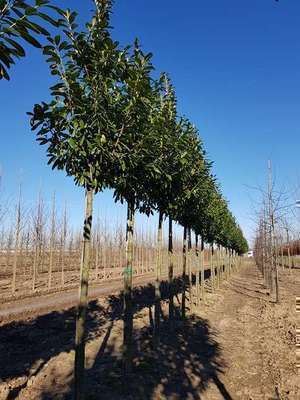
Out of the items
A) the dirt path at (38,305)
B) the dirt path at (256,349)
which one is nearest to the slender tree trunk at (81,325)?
the dirt path at (256,349)

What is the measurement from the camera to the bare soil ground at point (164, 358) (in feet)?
20.5

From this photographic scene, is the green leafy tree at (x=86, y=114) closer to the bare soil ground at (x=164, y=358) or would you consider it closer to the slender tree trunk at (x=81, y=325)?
the slender tree trunk at (x=81, y=325)

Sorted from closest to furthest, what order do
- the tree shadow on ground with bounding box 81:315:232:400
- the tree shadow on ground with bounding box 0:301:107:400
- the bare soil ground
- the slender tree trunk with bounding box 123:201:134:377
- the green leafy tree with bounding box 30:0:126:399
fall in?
the green leafy tree with bounding box 30:0:126:399, the tree shadow on ground with bounding box 81:315:232:400, the bare soil ground, the slender tree trunk with bounding box 123:201:134:377, the tree shadow on ground with bounding box 0:301:107:400

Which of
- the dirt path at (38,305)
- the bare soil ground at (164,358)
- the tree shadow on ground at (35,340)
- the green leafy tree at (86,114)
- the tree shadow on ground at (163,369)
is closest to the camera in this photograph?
the green leafy tree at (86,114)

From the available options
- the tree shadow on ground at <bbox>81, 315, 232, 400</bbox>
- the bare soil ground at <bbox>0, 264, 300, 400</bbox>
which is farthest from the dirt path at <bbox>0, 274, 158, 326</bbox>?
the tree shadow on ground at <bbox>81, 315, 232, 400</bbox>

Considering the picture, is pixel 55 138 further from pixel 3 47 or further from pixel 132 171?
pixel 3 47

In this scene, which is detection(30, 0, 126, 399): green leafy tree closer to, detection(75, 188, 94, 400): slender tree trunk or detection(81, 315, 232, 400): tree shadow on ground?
detection(75, 188, 94, 400): slender tree trunk

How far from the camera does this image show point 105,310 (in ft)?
48.7

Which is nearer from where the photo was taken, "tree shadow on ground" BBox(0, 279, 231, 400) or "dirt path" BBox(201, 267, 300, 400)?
"tree shadow on ground" BBox(0, 279, 231, 400)

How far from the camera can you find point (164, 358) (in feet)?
26.0

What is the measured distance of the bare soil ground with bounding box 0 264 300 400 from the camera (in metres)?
6.24

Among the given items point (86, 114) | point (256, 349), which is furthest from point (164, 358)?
A: point (86, 114)

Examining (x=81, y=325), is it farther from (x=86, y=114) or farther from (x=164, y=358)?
(x=164, y=358)

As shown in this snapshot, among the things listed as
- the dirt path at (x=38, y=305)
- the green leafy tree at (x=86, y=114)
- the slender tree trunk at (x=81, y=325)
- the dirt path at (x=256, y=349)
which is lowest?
the dirt path at (x=256, y=349)
